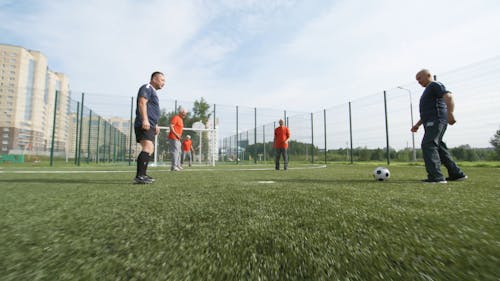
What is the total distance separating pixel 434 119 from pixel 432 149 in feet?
1.55

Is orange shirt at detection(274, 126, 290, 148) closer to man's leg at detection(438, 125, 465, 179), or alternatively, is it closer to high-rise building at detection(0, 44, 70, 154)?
man's leg at detection(438, 125, 465, 179)

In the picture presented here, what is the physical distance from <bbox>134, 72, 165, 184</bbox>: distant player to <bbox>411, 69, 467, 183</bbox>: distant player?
4272mm

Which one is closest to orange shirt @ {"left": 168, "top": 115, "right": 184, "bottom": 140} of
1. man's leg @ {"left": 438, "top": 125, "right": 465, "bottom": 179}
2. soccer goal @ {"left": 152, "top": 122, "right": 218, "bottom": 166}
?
man's leg @ {"left": 438, "top": 125, "right": 465, "bottom": 179}

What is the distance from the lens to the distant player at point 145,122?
3600mm

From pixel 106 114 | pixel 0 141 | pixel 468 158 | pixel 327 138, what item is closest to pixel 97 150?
pixel 106 114

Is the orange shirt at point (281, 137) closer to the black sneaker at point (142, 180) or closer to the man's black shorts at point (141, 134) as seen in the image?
the man's black shorts at point (141, 134)

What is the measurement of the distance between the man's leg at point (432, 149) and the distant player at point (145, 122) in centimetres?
426

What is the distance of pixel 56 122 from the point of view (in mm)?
13508

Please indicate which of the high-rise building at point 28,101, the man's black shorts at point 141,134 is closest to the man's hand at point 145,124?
the man's black shorts at point 141,134

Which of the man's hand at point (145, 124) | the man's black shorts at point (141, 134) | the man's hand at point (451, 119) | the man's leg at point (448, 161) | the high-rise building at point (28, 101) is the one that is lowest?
the man's leg at point (448, 161)

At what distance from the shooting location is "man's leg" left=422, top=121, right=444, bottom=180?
3.50 m

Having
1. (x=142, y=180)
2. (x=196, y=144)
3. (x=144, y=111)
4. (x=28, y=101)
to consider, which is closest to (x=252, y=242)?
(x=142, y=180)

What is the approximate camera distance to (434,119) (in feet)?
11.9

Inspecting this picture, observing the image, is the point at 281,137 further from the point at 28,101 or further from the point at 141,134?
the point at 28,101
